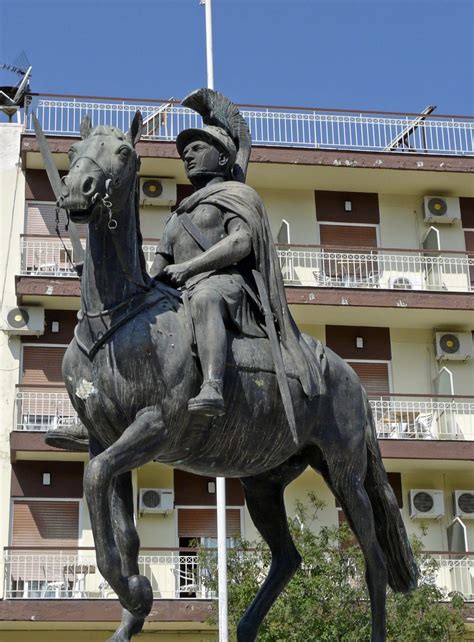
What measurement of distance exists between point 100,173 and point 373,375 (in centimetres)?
2753

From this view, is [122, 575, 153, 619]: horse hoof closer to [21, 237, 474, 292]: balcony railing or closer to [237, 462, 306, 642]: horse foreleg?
[237, 462, 306, 642]: horse foreleg

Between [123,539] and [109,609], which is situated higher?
[109,609]

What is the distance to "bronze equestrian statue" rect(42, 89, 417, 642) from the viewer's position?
7.83m

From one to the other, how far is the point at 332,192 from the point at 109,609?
12787mm

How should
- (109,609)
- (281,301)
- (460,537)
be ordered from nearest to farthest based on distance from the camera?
(281,301) < (109,609) < (460,537)

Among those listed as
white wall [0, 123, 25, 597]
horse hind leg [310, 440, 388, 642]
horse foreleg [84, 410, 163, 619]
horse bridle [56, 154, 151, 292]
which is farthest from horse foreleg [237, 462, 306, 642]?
white wall [0, 123, 25, 597]

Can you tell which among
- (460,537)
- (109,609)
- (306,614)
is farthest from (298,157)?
(306,614)

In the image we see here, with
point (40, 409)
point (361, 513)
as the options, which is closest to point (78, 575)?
point (40, 409)

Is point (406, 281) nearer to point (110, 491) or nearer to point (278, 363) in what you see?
point (278, 363)

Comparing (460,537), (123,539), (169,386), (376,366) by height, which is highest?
(376,366)

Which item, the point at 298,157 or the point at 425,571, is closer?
the point at 425,571

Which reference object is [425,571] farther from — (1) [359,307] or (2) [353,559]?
(1) [359,307]

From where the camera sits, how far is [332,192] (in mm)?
36688

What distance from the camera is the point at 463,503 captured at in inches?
1332
